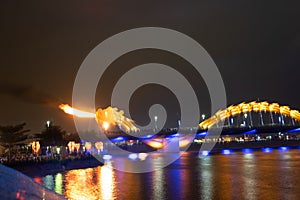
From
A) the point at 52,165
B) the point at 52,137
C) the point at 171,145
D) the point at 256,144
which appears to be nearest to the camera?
the point at 52,165

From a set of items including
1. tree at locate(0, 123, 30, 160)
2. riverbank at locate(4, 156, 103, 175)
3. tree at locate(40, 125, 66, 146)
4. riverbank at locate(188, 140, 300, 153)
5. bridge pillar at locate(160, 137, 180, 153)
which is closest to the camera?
riverbank at locate(4, 156, 103, 175)

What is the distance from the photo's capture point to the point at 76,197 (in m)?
20.5

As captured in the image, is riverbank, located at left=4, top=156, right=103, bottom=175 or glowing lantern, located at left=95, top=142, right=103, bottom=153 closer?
riverbank, located at left=4, top=156, right=103, bottom=175

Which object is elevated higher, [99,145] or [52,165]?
[99,145]

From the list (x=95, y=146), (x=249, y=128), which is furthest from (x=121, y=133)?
(x=249, y=128)

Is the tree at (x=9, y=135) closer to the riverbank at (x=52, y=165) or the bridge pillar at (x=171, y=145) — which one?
the riverbank at (x=52, y=165)

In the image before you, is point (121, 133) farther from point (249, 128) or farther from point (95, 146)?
point (249, 128)

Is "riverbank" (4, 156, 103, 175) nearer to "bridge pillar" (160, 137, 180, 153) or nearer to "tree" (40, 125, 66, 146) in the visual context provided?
"tree" (40, 125, 66, 146)

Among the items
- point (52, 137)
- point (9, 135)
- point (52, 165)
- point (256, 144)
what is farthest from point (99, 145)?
point (52, 165)

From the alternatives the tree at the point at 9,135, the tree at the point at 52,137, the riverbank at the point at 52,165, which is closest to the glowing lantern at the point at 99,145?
the tree at the point at 52,137

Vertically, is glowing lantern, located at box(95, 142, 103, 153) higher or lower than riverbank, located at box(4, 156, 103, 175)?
higher

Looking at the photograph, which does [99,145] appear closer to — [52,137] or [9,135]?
[52,137]

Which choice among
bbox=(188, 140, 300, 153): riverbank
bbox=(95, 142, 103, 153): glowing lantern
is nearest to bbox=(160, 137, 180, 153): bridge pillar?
bbox=(188, 140, 300, 153): riverbank

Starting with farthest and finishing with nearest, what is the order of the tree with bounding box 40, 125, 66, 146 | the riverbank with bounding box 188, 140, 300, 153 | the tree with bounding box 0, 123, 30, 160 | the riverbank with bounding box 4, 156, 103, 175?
1. the riverbank with bounding box 188, 140, 300, 153
2. the tree with bounding box 40, 125, 66, 146
3. the tree with bounding box 0, 123, 30, 160
4. the riverbank with bounding box 4, 156, 103, 175
